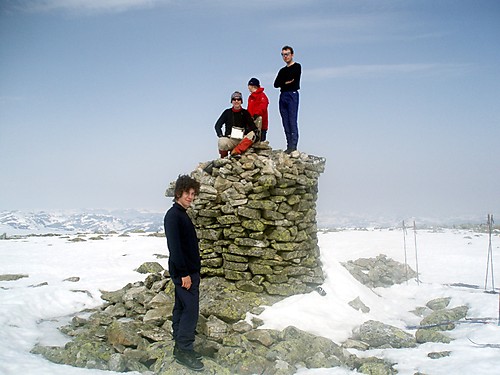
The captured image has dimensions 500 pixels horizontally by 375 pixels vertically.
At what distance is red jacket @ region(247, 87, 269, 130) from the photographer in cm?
1022

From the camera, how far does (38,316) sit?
29.1 ft

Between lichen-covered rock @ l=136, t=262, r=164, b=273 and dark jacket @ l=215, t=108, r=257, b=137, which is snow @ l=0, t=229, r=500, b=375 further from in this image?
dark jacket @ l=215, t=108, r=257, b=137

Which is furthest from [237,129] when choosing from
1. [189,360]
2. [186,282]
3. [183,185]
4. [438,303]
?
[438,303]

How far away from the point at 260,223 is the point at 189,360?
152 inches

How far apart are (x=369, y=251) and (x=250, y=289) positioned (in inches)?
398

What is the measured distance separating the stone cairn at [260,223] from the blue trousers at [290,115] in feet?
1.78

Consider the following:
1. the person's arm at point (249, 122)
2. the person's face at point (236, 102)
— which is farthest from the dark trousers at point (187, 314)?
the person's face at point (236, 102)

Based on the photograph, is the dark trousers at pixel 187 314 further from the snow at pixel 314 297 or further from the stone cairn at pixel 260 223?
the stone cairn at pixel 260 223

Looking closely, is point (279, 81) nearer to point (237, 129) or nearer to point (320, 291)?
point (237, 129)

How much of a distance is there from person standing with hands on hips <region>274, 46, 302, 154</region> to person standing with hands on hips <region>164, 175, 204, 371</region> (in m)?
4.54

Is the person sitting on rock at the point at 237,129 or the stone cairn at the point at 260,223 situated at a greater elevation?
the person sitting on rock at the point at 237,129

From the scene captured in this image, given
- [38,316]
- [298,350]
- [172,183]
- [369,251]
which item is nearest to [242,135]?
[172,183]

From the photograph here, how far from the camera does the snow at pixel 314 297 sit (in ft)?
20.8

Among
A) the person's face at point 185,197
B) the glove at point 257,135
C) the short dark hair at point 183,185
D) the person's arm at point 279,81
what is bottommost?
the person's face at point 185,197
